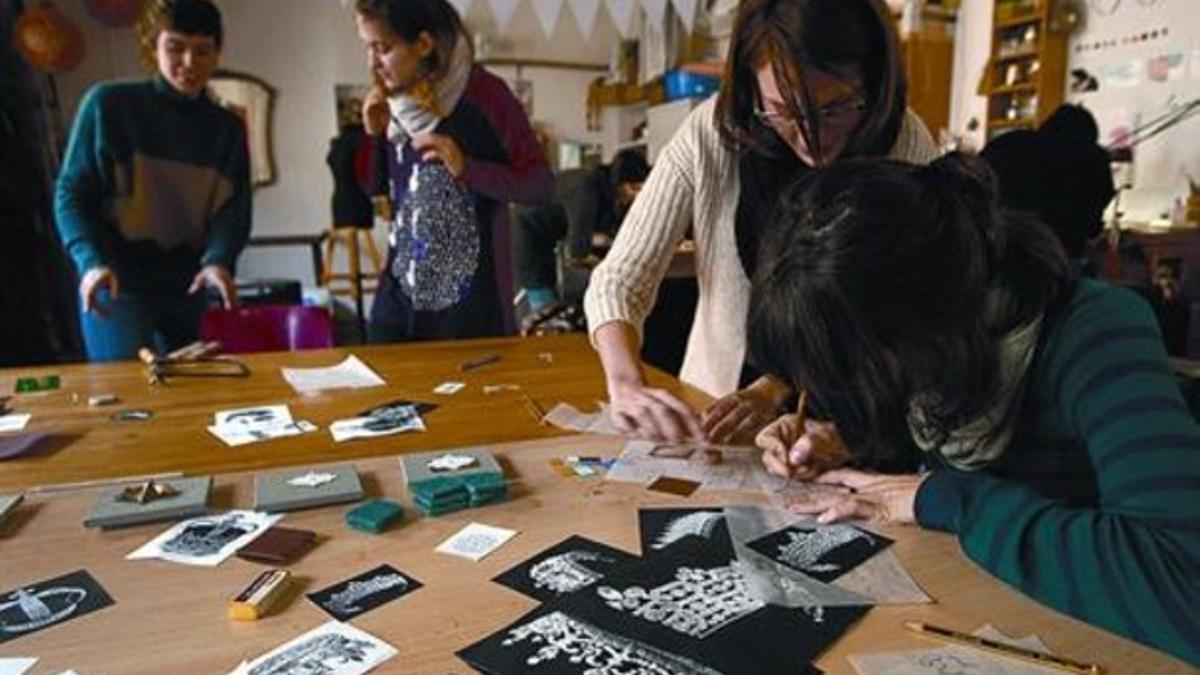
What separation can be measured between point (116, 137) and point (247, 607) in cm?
168

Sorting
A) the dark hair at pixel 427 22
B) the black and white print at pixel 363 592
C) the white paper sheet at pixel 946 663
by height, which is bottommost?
the white paper sheet at pixel 946 663

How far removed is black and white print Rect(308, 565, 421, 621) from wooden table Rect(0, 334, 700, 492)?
0.35 metres

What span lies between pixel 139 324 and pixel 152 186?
0.33m

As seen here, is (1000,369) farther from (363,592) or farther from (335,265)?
(335,265)

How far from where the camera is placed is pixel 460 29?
1825 mm

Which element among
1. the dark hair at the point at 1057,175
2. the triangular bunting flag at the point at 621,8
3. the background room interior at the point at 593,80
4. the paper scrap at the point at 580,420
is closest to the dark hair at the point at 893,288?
the paper scrap at the point at 580,420

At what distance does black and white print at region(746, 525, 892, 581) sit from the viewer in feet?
2.55

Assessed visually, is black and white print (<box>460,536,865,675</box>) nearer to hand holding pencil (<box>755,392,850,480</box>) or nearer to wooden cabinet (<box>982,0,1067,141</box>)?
hand holding pencil (<box>755,392,850,480</box>)

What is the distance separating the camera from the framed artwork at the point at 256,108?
532 cm

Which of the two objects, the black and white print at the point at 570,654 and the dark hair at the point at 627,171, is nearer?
the black and white print at the point at 570,654

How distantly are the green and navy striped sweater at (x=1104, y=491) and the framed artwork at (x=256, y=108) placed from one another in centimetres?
532

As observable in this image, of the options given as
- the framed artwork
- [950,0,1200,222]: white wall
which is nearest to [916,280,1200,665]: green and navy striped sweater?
[950,0,1200,222]: white wall

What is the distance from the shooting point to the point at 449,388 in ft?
4.65

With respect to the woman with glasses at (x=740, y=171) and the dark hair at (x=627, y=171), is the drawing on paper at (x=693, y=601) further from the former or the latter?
the dark hair at (x=627, y=171)
